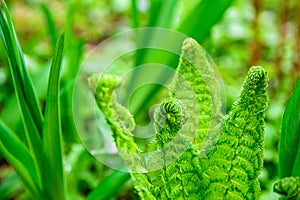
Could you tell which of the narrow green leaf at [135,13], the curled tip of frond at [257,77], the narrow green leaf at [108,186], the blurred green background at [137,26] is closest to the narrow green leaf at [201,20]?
the blurred green background at [137,26]

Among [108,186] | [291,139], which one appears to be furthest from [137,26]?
[291,139]

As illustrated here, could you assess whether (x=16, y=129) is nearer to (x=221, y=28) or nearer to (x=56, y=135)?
(x=56, y=135)

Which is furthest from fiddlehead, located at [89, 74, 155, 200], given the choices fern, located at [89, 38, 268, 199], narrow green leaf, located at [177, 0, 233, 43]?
narrow green leaf, located at [177, 0, 233, 43]

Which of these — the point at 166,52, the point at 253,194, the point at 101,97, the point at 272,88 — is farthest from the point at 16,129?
the point at 272,88

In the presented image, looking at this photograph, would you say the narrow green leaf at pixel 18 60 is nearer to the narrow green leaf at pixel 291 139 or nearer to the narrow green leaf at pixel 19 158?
the narrow green leaf at pixel 19 158

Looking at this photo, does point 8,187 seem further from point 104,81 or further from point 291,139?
point 291,139

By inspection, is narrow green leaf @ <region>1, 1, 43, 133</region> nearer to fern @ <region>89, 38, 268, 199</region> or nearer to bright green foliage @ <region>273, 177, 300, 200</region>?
fern @ <region>89, 38, 268, 199</region>
